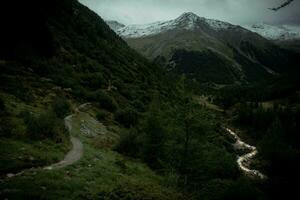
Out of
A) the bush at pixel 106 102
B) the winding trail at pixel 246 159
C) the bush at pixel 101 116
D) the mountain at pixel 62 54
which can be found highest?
the mountain at pixel 62 54

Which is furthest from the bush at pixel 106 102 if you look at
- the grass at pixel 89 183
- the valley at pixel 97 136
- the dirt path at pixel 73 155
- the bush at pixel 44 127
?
the bush at pixel 44 127

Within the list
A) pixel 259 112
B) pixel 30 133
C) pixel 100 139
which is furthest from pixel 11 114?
pixel 259 112

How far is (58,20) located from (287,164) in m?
85.4

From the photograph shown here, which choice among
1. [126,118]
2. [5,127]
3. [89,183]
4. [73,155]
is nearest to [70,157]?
[73,155]

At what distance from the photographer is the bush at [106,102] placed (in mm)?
89713

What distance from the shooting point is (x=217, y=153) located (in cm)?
4241

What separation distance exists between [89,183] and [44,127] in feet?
45.7

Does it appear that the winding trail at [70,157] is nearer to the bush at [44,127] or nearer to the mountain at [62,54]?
the bush at [44,127]

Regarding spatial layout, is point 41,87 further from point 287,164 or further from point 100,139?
point 287,164

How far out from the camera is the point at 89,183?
32.6 metres

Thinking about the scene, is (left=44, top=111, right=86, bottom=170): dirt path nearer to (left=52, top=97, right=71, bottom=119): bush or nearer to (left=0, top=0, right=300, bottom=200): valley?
(left=0, top=0, right=300, bottom=200): valley

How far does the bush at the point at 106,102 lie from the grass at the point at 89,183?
38.5 m

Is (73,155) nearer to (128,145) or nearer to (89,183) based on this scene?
(89,183)

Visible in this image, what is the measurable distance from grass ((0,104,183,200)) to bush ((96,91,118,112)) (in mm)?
38544
